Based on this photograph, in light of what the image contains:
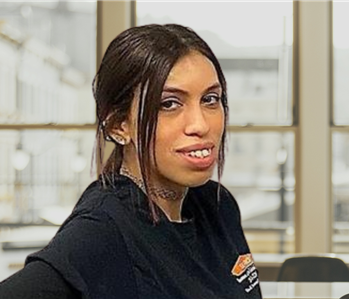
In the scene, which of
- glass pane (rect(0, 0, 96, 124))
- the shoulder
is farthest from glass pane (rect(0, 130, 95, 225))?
the shoulder

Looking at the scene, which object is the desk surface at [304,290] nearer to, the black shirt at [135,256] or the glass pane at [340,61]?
the black shirt at [135,256]

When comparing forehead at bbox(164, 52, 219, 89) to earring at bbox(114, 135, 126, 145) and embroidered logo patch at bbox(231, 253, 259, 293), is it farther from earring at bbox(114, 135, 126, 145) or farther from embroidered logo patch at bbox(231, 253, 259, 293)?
embroidered logo patch at bbox(231, 253, 259, 293)

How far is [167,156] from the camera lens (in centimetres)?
84

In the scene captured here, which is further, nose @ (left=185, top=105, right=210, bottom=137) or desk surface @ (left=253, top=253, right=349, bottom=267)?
desk surface @ (left=253, top=253, right=349, bottom=267)

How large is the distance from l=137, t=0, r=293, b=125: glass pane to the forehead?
3.64m

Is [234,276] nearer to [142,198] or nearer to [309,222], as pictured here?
[142,198]

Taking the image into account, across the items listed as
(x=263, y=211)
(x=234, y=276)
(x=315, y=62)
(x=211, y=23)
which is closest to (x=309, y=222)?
(x=263, y=211)

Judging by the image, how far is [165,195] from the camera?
0.88 metres

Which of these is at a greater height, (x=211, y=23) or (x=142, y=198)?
(x=211, y=23)

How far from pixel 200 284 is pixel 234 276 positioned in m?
0.08

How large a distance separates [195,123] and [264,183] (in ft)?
12.2

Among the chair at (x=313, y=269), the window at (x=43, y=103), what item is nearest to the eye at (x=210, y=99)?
the chair at (x=313, y=269)

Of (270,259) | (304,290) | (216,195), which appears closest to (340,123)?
(270,259)

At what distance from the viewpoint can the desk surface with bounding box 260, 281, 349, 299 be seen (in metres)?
1.68
